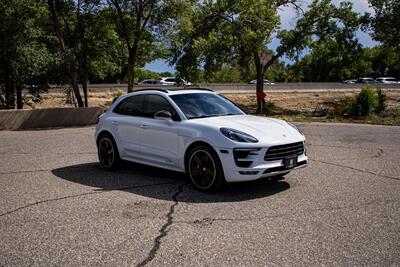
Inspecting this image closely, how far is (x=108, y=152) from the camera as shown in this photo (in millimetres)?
9727

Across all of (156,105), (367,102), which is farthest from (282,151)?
(367,102)

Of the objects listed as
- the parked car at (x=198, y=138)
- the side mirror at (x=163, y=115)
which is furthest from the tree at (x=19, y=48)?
the side mirror at (x=163, y=115)

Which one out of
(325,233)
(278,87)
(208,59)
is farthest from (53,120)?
(278,87)

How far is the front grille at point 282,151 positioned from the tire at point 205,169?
726mm

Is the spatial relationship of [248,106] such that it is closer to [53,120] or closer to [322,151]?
[53,120]

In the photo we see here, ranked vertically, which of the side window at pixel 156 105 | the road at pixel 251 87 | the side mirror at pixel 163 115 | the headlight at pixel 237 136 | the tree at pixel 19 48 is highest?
the tree at pixel 19 48

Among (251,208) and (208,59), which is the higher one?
(208,59)

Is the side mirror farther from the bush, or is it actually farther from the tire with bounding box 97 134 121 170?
the bush

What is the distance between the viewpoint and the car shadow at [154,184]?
7488mm

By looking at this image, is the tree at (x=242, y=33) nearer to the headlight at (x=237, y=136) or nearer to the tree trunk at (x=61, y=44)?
the tree trunk at (x=61, y=44)

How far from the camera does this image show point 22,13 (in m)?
22.8

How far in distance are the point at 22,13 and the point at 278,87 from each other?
36.5 metres

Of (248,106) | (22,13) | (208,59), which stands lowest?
(248,106)

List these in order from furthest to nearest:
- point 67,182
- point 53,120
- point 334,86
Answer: point 334,86, point 53,120, point 67,182
